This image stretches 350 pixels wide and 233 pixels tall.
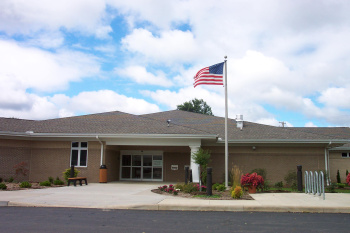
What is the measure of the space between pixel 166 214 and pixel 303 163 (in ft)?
50.1

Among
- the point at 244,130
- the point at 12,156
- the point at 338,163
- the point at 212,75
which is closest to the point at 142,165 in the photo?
the point at 244,130

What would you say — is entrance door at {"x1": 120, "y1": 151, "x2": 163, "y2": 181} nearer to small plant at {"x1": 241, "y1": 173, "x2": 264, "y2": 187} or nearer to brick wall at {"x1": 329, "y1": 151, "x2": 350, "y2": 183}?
small plant at {"x1": 241, "y1": 173, "x2": 264, "y2": 187}

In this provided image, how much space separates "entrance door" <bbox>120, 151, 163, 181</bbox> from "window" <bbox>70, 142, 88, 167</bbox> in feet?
13.2

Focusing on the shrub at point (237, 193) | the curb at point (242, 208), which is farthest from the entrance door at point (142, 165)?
the curb at point (242, 208)

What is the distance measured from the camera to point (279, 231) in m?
8.05

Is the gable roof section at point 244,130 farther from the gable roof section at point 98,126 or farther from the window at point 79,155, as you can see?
the window at point 79,155

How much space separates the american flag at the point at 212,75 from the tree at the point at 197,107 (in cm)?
5011

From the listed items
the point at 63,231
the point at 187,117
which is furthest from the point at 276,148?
the point at 63,231

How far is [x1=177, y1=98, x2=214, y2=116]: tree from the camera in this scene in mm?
69250

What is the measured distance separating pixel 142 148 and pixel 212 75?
948cm

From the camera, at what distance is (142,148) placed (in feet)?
82.9

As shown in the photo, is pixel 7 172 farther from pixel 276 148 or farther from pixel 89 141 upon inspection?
pixel 276 148

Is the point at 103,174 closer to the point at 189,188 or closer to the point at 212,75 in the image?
the point at 189,188

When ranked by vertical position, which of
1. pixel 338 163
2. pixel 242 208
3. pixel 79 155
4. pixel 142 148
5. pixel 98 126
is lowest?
pixel 242 208
